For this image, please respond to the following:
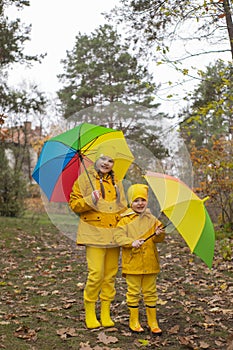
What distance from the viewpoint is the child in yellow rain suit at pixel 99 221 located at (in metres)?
4.86

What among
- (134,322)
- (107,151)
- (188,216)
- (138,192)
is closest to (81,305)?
(134,322)

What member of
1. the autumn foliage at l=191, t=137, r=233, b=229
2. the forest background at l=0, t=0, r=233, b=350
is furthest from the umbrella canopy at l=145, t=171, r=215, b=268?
the autumn foliage at l=191, t=137, r=233, b=229

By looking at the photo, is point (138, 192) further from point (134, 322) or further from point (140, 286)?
point (134, 322)

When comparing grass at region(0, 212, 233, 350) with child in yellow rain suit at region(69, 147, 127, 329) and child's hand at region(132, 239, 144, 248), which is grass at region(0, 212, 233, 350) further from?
child's hand at region(132, 239, 144, 248)

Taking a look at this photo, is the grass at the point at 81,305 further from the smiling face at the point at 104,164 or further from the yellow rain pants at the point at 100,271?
the smiling face at the point at 104,164

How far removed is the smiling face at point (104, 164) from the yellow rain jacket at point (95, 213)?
0.08m

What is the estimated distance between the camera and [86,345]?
4.51 metres

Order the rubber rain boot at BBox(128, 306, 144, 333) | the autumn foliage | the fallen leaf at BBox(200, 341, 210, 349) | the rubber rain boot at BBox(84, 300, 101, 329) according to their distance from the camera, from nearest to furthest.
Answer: the fallen leaf at BBox(200, 341, 210, 349) → the rubber rain boot at BBox(128, 306, 144, 333) → the rubber rain boot at BBox(84, 300, 101, 329) → the autumn foliage

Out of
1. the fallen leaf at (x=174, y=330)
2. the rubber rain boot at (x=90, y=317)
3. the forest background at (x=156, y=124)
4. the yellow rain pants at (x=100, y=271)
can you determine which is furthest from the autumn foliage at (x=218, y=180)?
the rubber rain boot at (x=90, y=317)

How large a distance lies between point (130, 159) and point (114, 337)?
185 centimetres

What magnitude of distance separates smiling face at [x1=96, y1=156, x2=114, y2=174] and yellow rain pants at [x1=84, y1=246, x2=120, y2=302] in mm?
834

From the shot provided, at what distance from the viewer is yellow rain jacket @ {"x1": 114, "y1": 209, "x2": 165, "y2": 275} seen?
481cm

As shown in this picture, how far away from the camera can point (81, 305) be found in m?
6.21

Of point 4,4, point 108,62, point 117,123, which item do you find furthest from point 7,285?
point 108,62
